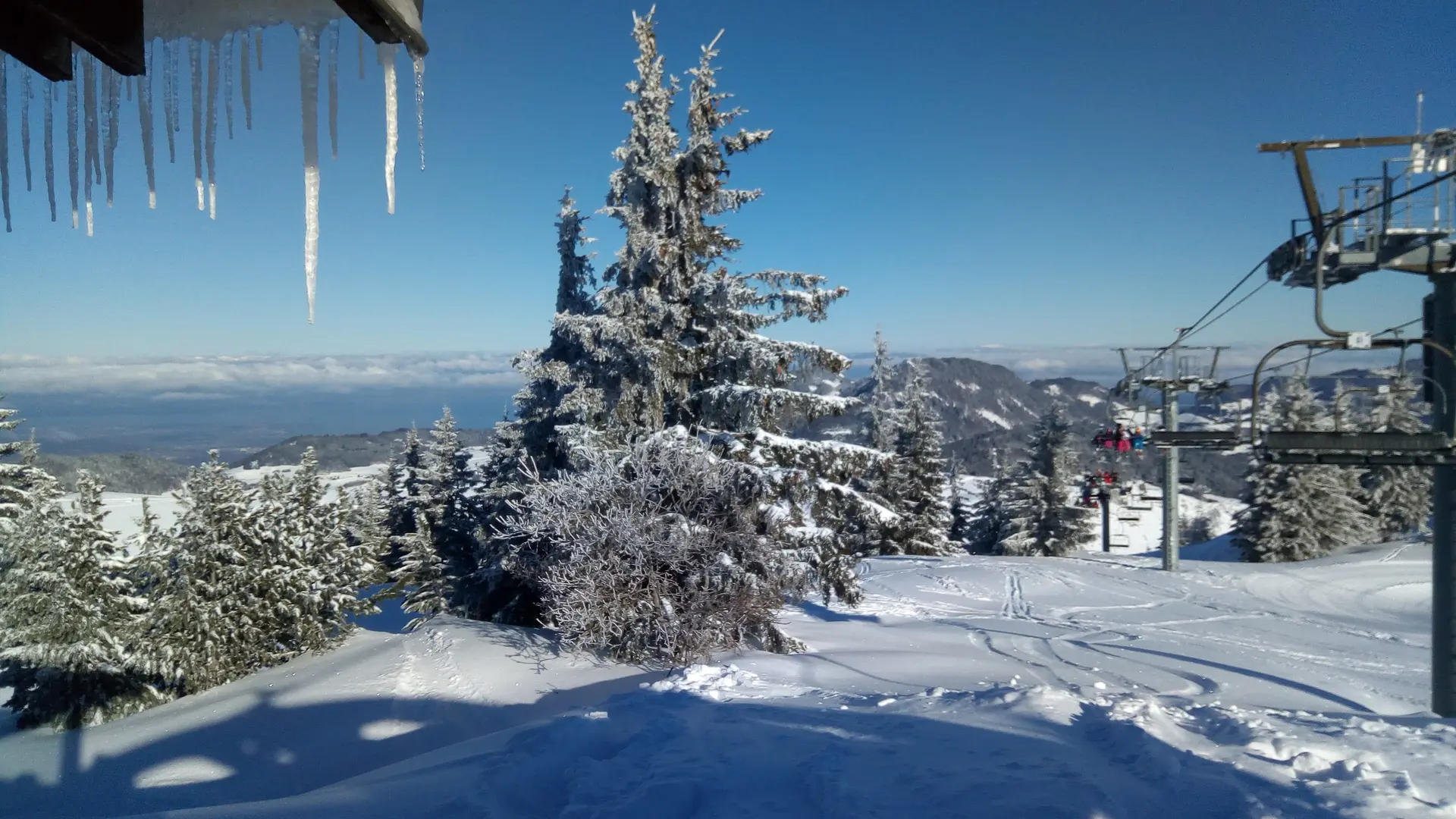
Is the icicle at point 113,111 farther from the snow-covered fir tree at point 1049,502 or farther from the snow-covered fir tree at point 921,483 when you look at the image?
the snow-covered fir tree at point 1049,502

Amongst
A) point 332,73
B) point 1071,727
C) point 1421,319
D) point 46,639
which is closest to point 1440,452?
point 1421,319

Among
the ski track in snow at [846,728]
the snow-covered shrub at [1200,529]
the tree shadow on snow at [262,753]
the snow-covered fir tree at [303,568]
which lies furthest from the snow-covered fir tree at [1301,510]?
→ the snow-covered shrub at [1200,529]

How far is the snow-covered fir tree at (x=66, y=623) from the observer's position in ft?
43.5

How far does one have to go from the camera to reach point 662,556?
447 inches

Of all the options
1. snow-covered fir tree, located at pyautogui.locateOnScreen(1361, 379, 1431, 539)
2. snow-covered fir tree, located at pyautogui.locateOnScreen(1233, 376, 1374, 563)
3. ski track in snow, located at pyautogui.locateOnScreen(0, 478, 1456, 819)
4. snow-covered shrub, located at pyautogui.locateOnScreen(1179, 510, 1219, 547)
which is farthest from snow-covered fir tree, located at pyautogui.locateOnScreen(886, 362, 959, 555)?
snow-covered shrub, located at pyautogui.locateOnScreen(1179, 510, 1219, 547)

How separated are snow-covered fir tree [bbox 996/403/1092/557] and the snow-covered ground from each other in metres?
14.7

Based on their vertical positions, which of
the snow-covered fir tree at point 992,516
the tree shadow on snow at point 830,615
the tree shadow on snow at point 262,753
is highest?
the tree shadow on snow at point 262,753

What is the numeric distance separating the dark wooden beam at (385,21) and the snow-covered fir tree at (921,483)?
3271 centimetres

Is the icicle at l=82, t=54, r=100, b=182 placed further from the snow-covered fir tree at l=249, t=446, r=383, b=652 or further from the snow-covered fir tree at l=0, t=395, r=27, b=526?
the snow-covered fir tree at l=0, t=395, r=27, b=526

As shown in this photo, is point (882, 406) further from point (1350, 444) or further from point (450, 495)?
point (1350, 444)

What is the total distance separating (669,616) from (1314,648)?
50.4 feet

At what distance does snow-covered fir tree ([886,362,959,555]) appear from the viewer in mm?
33344

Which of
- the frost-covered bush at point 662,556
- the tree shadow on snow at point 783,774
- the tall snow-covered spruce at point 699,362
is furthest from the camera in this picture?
the tall snow-covered spruce at point 699,362

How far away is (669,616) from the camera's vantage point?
11.3m
